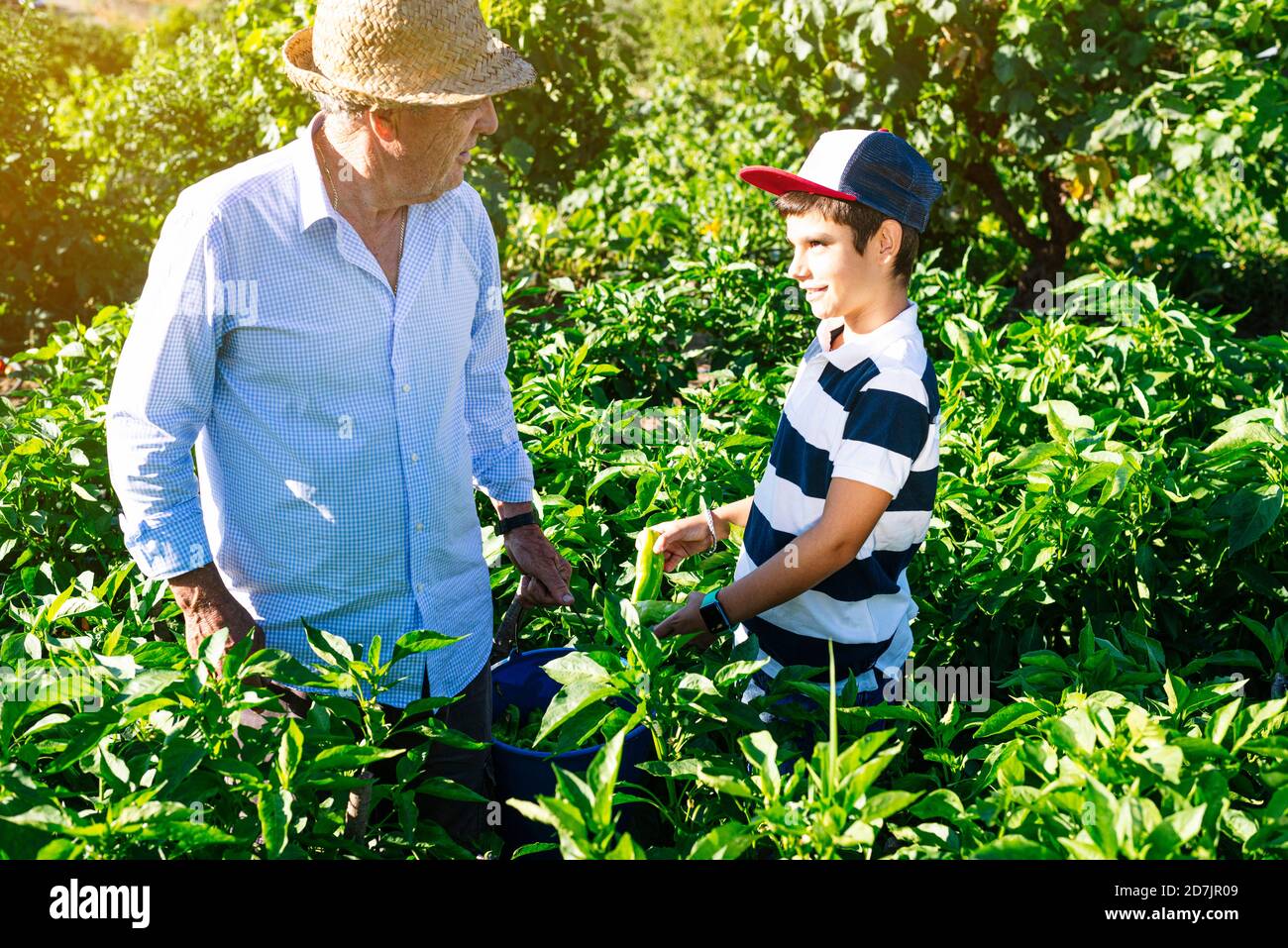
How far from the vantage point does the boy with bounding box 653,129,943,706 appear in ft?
6.50

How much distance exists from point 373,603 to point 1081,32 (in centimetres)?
489

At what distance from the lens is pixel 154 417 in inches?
72.1

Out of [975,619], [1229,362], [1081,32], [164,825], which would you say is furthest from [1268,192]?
[164,825]

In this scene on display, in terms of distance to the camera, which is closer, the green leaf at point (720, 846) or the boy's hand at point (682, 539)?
the green leaf at point (720, 846)

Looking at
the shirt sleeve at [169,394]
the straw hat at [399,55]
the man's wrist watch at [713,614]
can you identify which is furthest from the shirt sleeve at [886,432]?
the shirt sleeve at [169,394]

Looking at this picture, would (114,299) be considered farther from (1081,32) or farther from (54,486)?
(1081,32)

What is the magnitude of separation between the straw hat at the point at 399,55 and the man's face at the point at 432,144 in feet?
0.11

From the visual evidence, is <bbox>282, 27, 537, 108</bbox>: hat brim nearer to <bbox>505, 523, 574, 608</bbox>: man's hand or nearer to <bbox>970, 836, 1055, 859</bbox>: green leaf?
<bbox>505, 523, 574, 608</bbox>: man's hand

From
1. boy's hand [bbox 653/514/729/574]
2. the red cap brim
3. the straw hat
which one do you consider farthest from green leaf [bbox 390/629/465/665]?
the red cap brim

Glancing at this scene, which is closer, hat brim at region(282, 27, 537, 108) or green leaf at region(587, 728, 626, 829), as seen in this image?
green leaf at region(587, 728, 626, 829)

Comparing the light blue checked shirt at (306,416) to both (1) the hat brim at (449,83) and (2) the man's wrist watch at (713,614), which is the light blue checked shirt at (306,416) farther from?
(2) the man's wrist watch at (713,614)

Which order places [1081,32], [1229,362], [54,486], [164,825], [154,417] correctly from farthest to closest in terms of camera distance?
[1081,32]
[1229,362]
[54,486]
[154,417]
[164,825]

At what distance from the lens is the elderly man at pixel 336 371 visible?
1842 millimetres

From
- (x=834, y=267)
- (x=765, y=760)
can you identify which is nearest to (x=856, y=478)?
(x=834, y=267)
